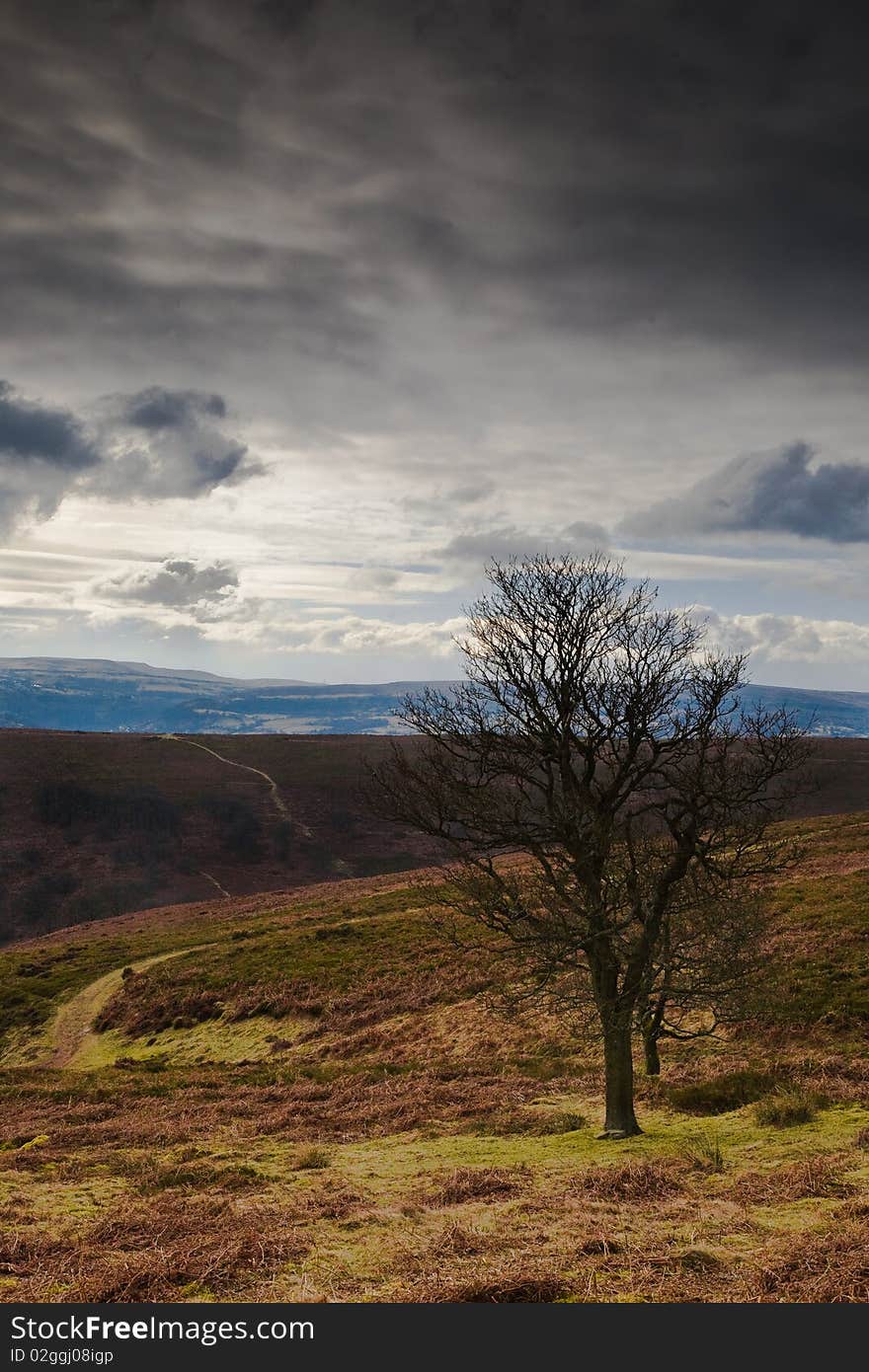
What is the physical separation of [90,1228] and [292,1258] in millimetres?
3356

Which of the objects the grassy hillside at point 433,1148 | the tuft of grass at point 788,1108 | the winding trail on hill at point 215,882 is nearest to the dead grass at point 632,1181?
the grassy hillside at point 433,1148

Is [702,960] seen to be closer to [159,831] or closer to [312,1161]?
[312,1161]

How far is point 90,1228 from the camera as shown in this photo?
10.6 m

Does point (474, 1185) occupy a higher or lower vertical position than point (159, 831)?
higher

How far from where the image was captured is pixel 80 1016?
4688 cm

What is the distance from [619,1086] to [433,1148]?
4.33 meters

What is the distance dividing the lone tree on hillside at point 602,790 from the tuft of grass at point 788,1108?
270 cm

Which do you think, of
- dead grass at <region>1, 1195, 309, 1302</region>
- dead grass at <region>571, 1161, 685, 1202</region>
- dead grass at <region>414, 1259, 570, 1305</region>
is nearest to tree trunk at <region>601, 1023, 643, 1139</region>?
dead grass at <region>571, 1161, 685, 1202</region>

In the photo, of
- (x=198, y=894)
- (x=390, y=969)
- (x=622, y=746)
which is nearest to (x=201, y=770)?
(x=198, y=894)

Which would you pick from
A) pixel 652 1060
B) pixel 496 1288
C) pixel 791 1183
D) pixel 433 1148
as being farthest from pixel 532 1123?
pixel 496 1288

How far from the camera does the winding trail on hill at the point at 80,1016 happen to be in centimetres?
4125

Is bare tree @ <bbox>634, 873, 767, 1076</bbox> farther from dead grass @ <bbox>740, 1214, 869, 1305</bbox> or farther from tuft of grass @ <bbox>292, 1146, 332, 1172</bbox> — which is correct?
tuft of grass @ <bbox>292, 1146, 332, 1172</bbox>

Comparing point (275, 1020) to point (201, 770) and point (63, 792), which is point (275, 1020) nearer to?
point (63, 792)

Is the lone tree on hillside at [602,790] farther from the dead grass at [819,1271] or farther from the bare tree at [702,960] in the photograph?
the dead grass at [819,1271]
